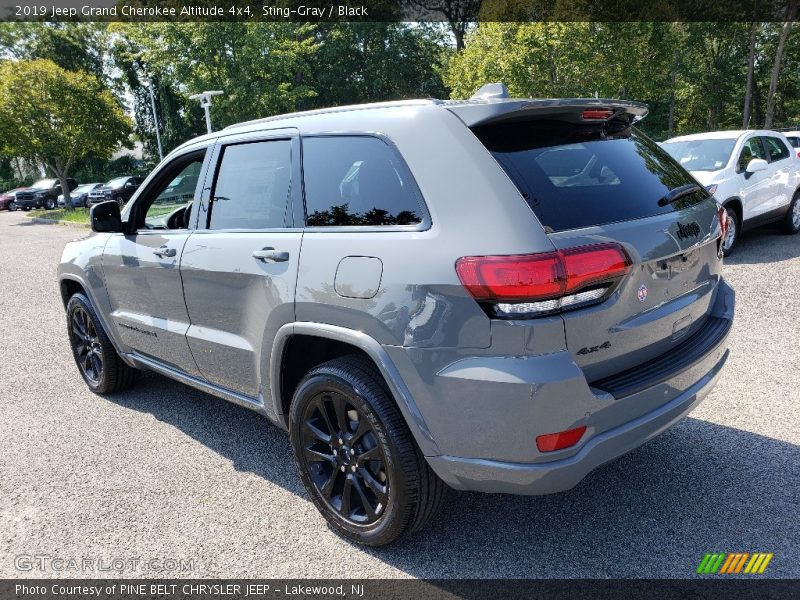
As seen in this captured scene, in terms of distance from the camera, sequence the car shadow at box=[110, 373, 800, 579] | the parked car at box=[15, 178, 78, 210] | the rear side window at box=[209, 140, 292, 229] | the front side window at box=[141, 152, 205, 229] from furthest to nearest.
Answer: the parked car at box=[15, 178, 78, 210] < the front side window at box=[141, 152, 205, 229] < the rear side window at box=[209, 140, 292, 229] < the car shadow at box=[110, 373, 800, 579]

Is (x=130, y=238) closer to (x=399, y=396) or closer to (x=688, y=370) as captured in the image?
(x=399, y=396)

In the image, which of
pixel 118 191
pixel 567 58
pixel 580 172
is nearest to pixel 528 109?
pixel 580 172

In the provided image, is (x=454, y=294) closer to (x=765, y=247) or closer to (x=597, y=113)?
(x=597, y=113)

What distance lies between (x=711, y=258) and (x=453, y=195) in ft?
4.54

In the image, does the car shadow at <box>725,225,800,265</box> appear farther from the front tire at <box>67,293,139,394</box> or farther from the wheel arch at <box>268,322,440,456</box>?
the front tire at <box>67,293,139,394</box>

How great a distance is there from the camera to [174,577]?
101 inches

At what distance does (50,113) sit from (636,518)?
90.0ft

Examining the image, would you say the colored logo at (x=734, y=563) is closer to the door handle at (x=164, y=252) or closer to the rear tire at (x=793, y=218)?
the door handle at (x=164, y=252)

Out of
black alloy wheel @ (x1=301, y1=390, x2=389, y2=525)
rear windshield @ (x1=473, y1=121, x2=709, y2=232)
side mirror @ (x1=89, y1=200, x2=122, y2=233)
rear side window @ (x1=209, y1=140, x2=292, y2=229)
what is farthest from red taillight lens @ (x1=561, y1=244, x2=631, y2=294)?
side mirror @ (x1=89, y1=200, x2=122, y2=233)

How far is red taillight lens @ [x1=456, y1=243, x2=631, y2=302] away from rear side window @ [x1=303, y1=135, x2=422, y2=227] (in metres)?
0.36

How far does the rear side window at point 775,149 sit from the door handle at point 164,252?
350 inches

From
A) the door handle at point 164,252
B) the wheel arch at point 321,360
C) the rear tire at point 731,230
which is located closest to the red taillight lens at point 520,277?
the wheel arch at point 321,360

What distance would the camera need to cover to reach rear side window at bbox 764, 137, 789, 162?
9.04 meters

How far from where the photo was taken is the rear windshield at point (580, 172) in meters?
2.25
